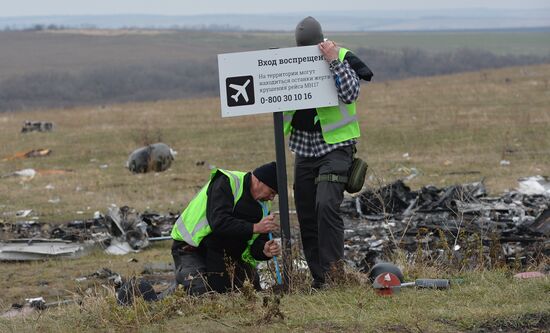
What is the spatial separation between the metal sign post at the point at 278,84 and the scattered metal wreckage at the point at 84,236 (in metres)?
4.93

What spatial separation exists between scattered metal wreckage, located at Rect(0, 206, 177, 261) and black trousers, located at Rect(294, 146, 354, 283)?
4419mm

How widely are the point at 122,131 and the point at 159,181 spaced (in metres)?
10.5

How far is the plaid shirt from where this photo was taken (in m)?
7.07

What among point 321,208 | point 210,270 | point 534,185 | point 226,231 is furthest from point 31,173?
point 321,208

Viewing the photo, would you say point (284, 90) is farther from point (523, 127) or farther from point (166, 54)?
point (166, 54)

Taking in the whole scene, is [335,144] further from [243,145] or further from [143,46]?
[143,46]

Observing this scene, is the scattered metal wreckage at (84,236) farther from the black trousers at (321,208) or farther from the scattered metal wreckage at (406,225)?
the black trousers at (321,208)

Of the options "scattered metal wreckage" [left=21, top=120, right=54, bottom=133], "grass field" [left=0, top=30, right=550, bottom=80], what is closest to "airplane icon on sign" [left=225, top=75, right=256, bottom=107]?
"scattered metal wreckage" [left=21, top=120, right=54, bottom=133]

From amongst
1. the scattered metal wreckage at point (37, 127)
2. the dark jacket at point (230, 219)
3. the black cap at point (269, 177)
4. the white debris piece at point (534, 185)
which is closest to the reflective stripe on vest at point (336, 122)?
the black cap at point (269, 177)

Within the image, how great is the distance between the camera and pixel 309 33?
24.2 feet

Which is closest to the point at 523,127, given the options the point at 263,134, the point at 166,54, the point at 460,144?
the point at 460,144

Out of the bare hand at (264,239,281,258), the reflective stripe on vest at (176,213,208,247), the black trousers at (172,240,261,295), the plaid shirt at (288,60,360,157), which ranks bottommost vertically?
the black trousers at (172,240,261,295)

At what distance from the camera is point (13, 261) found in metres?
11.4

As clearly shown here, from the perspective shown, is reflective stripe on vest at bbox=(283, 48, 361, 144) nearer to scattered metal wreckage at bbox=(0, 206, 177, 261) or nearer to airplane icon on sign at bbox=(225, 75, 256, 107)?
airplane icon on sign at bbox=(225, 75, 256, 107)
